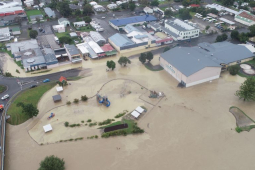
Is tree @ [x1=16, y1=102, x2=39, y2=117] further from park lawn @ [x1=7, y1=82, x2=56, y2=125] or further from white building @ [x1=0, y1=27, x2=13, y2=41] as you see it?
white building @ [x1=0, y1=27, x2=13, y2=41]

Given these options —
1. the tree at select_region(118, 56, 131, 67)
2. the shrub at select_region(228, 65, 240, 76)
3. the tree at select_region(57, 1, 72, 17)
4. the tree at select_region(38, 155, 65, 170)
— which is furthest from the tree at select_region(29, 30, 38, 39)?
the shrub at select_region(228, 65, 240, 76)

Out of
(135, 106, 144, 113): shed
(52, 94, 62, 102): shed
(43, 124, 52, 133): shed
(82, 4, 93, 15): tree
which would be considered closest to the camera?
(43, 124, 52, 133): shed

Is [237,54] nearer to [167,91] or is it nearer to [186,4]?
[167,91]

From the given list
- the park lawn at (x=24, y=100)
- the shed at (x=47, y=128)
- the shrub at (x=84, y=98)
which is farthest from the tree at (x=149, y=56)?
the shed at (x=47, y=128)

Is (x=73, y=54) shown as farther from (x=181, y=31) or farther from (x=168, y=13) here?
(x=168, y=13)

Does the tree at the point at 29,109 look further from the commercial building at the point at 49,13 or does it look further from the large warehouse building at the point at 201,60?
the commercial building at the point at 49,13
